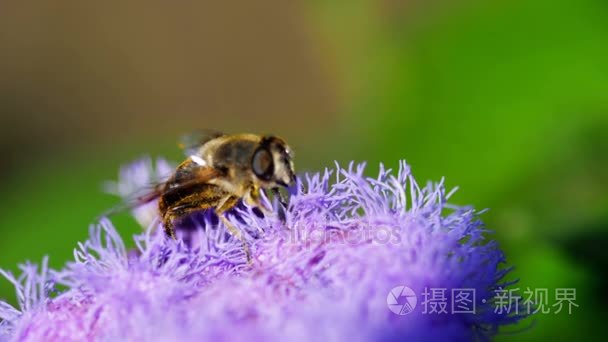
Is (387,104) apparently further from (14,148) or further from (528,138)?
(14,148)

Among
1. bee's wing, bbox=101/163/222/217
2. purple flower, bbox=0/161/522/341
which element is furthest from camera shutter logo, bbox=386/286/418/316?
bee's wing, bbox=101/163/222/217

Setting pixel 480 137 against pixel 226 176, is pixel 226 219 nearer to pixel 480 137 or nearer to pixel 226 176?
pixel 226 176

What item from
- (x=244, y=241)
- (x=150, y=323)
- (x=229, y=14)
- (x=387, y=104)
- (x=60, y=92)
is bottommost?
(x=150, y=323)

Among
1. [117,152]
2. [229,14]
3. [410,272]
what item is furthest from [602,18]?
[229,14]

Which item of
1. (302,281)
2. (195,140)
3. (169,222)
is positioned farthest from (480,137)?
(302,281)

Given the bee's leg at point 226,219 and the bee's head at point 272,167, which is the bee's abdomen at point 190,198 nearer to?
the bee's leg at point 226,219

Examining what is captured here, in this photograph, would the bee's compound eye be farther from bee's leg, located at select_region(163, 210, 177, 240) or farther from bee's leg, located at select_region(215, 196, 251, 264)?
bee's leg, located at select_region(163, 210, 177, 240)
